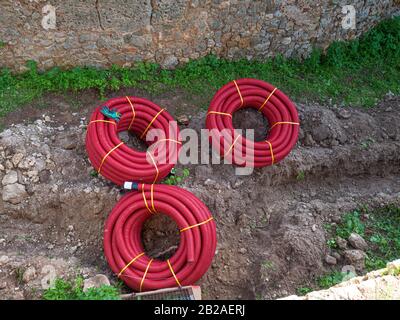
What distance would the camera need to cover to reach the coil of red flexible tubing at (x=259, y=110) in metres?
5.33

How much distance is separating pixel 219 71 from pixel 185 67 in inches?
17.6

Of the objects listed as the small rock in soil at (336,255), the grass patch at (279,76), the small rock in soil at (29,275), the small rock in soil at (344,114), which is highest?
the grass patch at (279,76)

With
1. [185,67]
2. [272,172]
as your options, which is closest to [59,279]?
[272,172]

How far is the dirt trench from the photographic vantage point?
15.9 feet

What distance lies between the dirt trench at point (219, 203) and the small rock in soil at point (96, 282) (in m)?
0.16

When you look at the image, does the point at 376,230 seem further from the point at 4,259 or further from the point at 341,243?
the point at 4,259

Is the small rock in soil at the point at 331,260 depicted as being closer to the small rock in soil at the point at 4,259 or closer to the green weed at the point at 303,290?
the green weed at the point at 303,290

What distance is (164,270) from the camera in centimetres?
466

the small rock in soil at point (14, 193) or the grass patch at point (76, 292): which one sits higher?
the small rock in soil at point (14, 193)

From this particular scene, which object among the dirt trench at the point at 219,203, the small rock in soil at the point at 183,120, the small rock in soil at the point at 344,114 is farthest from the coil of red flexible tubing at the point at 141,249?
the small rock in soil at the point at 344,114

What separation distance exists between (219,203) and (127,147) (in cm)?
115

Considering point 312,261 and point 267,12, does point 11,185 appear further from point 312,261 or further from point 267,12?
point 267,12
